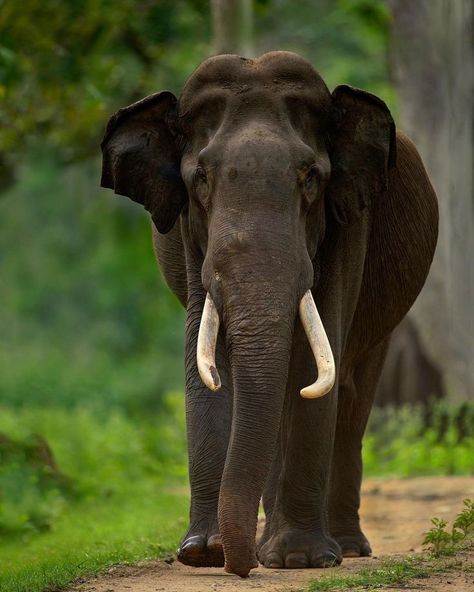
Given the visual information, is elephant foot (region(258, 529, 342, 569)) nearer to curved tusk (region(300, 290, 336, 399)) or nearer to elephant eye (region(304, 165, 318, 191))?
curved tusk (region(300, 290, 336, 399))

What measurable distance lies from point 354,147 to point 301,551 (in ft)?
6.87

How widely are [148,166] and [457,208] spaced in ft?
34.0

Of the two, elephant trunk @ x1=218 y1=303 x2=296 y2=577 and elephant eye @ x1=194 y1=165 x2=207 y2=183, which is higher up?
elephant eye @ x1=194 y1=165 x2=207 y2=183

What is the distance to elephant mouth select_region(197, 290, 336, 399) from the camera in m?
7.34

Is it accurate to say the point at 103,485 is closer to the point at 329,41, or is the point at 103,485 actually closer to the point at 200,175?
the point at 200,175

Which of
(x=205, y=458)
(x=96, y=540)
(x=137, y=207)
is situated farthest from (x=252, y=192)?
(x=137, y=207)

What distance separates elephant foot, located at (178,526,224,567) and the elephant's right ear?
1743 millimetres

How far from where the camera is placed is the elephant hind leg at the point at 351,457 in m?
9.71

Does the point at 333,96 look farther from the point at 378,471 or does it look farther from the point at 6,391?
the point at 6,391

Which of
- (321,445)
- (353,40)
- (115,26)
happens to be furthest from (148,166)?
(353,40)

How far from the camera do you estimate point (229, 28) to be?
A: 55.1 ft

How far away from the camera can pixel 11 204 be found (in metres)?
37.6

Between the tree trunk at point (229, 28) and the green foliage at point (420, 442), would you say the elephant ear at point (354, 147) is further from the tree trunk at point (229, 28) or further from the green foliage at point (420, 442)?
the tree trunk at point (229, 28)

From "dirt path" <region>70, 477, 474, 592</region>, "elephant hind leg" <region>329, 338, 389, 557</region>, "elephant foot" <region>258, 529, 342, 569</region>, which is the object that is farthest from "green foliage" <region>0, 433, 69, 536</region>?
"elephant foot" <region>258, 529, 342, 569</region>
